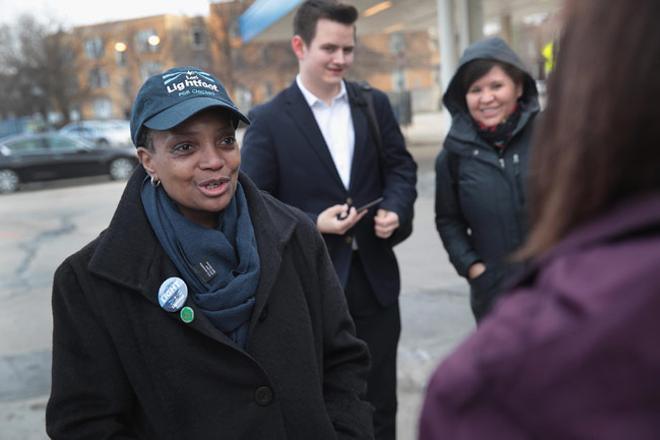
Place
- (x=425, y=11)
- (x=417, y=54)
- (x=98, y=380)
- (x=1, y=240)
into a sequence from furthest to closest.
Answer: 1. (x=417, y=54)
2. (x=425, y=11)
3. (x=1, y=240)
4. (x=98, y=380)

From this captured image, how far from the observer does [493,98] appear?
9.25 feet

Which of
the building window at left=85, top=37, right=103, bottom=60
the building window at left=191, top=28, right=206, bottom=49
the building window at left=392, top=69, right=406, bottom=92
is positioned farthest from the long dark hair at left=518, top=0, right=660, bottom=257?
the building window at left=392, top=69, right=406, bottom=92

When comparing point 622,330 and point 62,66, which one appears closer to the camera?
point 622,330

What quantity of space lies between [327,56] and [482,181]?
903 millimetres

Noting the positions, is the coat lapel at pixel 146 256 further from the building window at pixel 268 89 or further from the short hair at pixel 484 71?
the building window at pixel 268 89

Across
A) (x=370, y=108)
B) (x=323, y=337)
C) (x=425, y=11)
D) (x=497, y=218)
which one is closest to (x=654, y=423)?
(x=323, y=337)

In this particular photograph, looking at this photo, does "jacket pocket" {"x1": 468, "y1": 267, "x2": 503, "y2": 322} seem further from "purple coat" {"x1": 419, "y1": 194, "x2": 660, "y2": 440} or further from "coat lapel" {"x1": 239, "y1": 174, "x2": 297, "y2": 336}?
"purple coat" {"x1": 419, "y1": 194, "x2": 660, "y2": 440}

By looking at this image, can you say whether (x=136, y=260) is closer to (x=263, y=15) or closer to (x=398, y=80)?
(x=263, y=15)

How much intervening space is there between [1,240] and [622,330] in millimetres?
10755

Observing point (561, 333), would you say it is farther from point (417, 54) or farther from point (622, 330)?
point (417, 54)

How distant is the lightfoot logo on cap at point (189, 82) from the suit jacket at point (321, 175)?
3.40 feet

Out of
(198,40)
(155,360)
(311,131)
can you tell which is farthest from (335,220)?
(198,40)

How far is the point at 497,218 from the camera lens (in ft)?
9.17

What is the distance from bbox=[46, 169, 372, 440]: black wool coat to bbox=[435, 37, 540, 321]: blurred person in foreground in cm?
128
